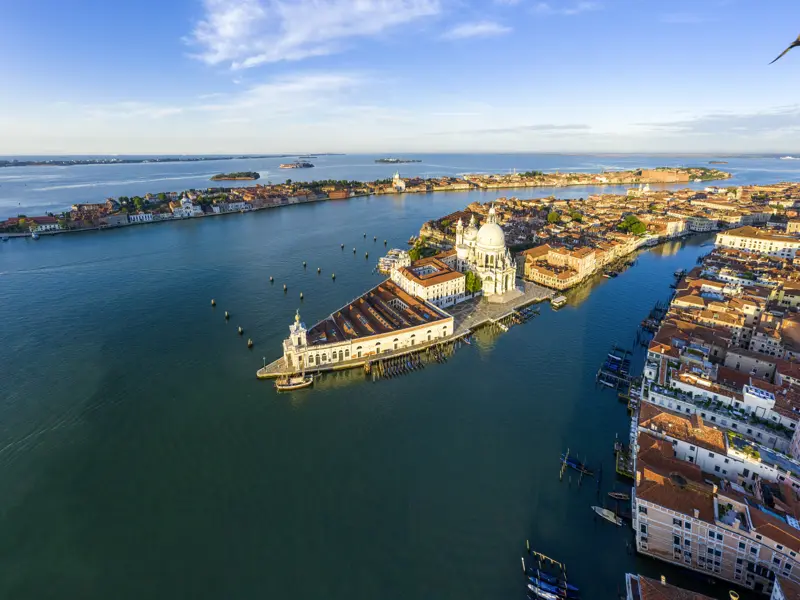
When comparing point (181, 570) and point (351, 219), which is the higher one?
point (351, 219)

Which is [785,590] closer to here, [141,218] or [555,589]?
[555,589]

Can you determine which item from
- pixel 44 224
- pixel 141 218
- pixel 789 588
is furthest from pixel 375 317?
pixel 44 224

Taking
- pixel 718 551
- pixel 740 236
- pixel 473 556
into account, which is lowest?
pixel 473 556

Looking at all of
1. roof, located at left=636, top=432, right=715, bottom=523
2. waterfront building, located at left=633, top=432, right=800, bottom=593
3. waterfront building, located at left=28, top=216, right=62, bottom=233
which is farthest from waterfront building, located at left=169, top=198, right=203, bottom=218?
waterfront building, located at left=633, top=432, right=800, bottom=593

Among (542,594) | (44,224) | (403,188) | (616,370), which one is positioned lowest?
(542,594)

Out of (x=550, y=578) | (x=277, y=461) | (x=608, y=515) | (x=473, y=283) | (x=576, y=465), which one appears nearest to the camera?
(x=550, y=578)

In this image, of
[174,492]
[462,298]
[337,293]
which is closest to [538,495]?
[174,492]

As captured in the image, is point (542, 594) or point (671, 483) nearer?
point (542, 594)

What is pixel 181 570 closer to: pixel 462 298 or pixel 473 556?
pixel 473 556

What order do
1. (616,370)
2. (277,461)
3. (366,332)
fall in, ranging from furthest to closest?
(366,332) < (616,370) < (277,461)
